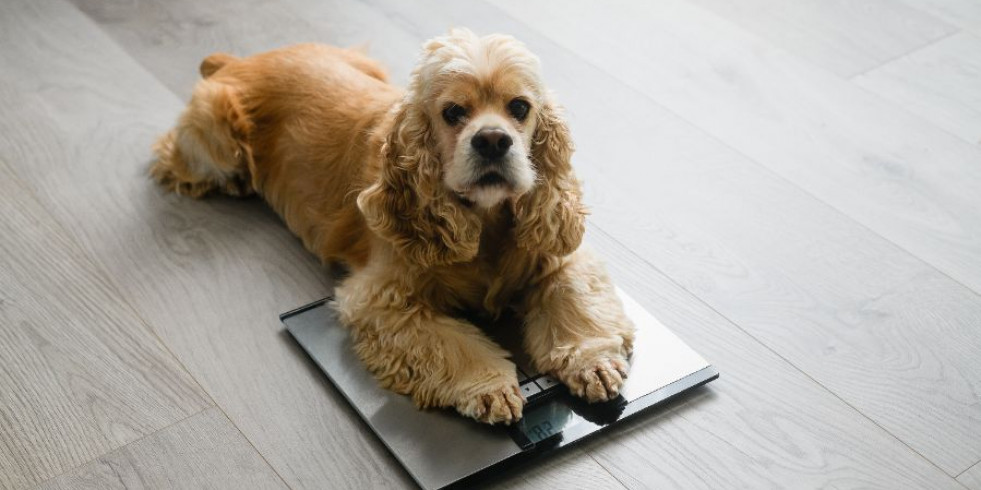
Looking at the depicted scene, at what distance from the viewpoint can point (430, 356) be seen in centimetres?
229

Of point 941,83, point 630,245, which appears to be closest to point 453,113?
point 630,245

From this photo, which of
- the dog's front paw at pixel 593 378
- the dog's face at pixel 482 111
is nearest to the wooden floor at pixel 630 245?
the dog's front paw at pixel 593 378

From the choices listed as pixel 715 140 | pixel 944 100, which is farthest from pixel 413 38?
pixel 944 100

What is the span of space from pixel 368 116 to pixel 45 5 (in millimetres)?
1928

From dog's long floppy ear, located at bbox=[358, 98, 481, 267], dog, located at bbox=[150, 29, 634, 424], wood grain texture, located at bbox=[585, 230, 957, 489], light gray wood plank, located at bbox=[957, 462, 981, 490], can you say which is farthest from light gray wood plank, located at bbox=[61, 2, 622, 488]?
light gray wood plank, located at bbox=[957, 462, 981, 490]

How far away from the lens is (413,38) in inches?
147

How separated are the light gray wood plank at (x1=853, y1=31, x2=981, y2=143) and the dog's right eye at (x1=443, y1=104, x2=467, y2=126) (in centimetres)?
196

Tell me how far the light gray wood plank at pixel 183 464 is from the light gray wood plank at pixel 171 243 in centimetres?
4

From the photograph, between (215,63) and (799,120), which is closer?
(215,63)

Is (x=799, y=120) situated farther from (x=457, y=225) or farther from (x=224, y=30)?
(x=224, y=30)

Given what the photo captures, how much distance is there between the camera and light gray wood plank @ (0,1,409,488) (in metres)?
2.25

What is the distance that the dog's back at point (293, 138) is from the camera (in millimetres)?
2619

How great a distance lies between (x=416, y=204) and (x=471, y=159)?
227mm

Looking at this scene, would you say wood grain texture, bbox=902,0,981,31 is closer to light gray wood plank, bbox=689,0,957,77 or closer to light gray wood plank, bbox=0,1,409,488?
light gray wood plank, bbox=689,0,957,77
